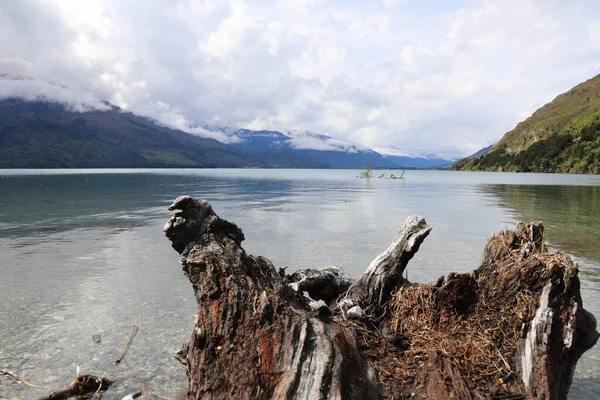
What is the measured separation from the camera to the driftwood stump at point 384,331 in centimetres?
505

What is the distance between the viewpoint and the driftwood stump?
5.05 meters

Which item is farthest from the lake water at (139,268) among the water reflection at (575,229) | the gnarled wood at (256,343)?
the gnarled wood at (256,343)

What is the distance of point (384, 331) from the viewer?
664 centimetres

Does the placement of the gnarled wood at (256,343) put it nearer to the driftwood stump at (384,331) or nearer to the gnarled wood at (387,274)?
the driftwood stump at (384,331)

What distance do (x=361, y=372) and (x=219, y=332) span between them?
193 cm

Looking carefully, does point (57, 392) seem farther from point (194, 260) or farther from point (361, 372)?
point (361, 372)

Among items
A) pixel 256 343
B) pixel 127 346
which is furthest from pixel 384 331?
pixel 127 346

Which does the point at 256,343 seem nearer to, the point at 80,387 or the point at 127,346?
the point at 80,387

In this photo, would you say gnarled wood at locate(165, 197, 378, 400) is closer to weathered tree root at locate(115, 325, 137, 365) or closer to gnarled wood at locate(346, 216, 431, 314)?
gnarled wood at locate(346, 216, 431, 314)

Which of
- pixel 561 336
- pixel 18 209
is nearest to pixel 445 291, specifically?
pixel 561 336

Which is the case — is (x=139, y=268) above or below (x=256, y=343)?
below

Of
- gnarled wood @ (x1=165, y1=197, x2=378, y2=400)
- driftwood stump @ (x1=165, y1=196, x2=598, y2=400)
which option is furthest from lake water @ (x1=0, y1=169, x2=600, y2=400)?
gnarled wood @ (x1=165, y1=197, x2=378, y2=400)

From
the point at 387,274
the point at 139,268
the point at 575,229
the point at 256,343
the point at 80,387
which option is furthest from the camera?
the point at 575,229

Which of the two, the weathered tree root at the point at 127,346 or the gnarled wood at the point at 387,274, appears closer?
the gnarled wood at the point at 387,274
